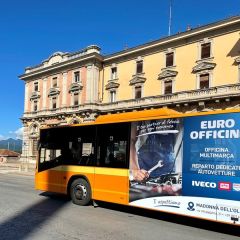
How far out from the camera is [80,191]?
38.8 ft

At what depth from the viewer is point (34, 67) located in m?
56.8

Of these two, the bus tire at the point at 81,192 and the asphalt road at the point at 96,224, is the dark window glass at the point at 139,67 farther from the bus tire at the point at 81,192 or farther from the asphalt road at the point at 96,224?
the asphalt road at the point at 96,224

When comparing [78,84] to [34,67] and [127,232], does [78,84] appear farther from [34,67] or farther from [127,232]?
[127,232]

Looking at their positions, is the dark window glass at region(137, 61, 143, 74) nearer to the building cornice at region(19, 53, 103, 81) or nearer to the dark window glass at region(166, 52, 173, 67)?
the dark window glass at region(166, 52, 173, 67)

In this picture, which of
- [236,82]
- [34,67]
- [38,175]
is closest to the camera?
[38,175]

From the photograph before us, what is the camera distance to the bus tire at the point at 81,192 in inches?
457

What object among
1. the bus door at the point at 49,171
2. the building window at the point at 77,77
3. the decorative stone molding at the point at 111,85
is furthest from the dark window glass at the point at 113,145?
the building window at the point at 77,77

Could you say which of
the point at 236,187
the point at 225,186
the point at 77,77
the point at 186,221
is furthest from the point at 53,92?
the point at 236,187

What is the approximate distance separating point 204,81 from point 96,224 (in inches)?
1155

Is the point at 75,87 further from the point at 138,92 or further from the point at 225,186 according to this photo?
the point at 225,186

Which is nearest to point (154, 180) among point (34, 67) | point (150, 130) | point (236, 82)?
point (150, 130)

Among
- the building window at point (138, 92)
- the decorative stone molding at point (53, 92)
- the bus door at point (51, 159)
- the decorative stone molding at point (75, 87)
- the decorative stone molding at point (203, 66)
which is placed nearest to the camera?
the bus door at point (51, 159)

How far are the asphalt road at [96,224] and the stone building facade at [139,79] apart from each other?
23923mm

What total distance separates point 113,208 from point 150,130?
10.5ft
